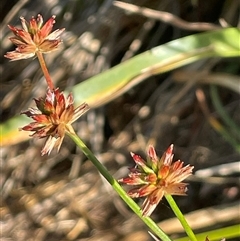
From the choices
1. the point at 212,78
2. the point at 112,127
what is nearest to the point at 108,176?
the point at 212,78

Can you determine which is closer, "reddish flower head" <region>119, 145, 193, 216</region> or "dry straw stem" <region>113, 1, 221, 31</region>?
"reddish flower head" <region>119, 145, 193, 216</region>

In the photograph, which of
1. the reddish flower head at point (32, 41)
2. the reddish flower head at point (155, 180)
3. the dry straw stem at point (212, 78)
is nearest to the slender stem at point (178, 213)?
the reddish flower head at point (155, 180)

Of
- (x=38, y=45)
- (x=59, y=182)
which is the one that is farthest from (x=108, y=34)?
(x=38, y=45)

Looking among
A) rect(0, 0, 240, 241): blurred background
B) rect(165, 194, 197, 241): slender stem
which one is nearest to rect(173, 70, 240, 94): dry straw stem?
rect(0, 0, 240, 241): blurred background

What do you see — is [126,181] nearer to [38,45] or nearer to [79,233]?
[38,45]

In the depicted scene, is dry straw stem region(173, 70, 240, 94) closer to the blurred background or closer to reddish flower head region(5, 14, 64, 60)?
the blurred background

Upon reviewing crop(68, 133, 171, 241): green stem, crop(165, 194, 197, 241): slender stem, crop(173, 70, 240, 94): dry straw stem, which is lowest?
crop(165, 194, 197, 241): slender stem

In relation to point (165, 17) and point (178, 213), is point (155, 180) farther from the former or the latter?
point (165, 17)

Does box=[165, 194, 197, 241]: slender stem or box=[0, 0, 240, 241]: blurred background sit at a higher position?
box=[0, 0, 240, 241]: blurred background

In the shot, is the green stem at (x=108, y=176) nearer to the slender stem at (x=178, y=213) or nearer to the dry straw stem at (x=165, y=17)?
the slender stem at (x=178, y=213)
